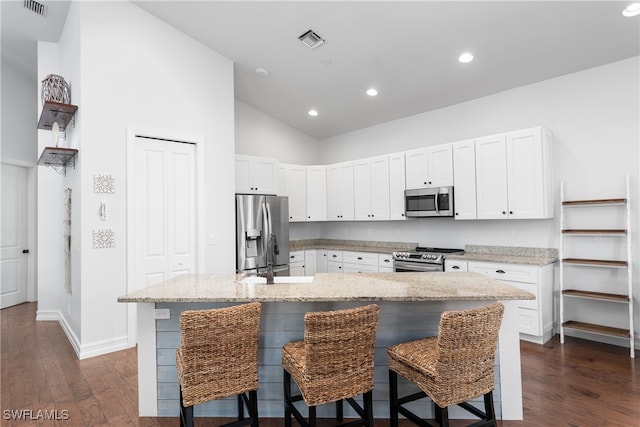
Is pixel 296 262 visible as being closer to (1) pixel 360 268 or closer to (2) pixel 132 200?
(1) pixel 360 268

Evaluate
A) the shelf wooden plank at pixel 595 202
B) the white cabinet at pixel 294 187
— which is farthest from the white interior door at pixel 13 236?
the shelf wooden plank at pixel 595 202

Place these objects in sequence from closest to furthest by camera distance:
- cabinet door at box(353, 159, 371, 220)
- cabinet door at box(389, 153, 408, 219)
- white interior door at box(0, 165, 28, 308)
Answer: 1. cabinet door at box(389, 153, 408, 219)
2. white interior door at box(0, 165, 28, 308)
3. cabinet door at box(353, 159, 371, 220)

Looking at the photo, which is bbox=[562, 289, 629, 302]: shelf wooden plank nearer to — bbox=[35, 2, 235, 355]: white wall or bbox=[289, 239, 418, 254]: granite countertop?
bbox=[289, 239, 418, 254]: granite countertop

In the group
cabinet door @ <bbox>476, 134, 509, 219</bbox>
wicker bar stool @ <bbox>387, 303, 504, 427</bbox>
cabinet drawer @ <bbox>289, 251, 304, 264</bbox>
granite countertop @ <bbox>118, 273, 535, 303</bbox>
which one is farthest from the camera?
cabinet drawer @ <bbox>289, 251, 304, 264</bbox>

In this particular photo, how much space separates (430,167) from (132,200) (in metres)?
3.89

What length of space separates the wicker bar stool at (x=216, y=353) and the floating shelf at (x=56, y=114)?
314 cm

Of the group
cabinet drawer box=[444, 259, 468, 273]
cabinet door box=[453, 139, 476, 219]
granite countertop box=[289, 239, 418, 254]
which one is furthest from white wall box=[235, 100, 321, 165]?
cabinet drawer box=[444, 259, 468, 273]

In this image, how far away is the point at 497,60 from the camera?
388cm

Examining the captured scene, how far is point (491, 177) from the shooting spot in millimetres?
4242

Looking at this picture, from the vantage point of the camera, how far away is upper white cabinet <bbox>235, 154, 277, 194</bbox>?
520cm

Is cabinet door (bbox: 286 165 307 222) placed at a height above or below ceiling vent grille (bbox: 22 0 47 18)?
below

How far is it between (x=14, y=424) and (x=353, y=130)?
5781mm

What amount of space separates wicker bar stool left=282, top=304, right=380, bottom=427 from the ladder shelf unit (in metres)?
3.07

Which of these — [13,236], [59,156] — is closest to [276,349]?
[59,156]
